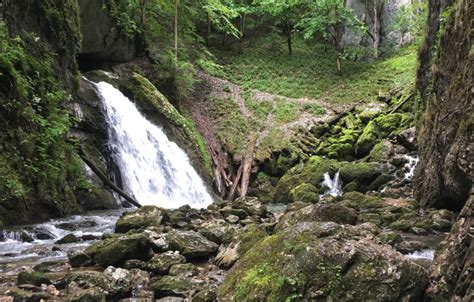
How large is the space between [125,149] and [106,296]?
437 inches

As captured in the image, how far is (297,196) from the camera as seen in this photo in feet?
51.0

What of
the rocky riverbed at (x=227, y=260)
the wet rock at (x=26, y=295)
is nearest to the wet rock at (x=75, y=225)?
the rocky riverbed at (x=227, y=260)

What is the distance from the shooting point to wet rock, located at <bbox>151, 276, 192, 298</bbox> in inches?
206

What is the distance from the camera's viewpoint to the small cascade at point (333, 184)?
1753cm

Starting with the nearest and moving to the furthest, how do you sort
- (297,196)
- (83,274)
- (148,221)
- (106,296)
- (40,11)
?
(106,296) < (83,274) < (148,221) < (40,11) < (297,196)

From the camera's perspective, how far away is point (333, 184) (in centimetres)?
1802

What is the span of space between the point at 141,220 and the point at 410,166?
37.2 ft

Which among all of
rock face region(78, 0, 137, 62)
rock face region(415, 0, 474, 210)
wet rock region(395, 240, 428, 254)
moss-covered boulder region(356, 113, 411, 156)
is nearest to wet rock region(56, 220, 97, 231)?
wet rock region(395, 240, 428, 254)

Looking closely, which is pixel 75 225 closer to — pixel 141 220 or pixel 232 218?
pixel 141 220

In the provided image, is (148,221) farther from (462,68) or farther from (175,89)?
(175,89)

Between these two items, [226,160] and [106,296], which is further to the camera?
[226,160]

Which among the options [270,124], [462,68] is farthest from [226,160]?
[462,68]

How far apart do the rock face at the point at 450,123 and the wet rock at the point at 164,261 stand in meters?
5.66

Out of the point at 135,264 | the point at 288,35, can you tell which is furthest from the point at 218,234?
the point at 288,35
